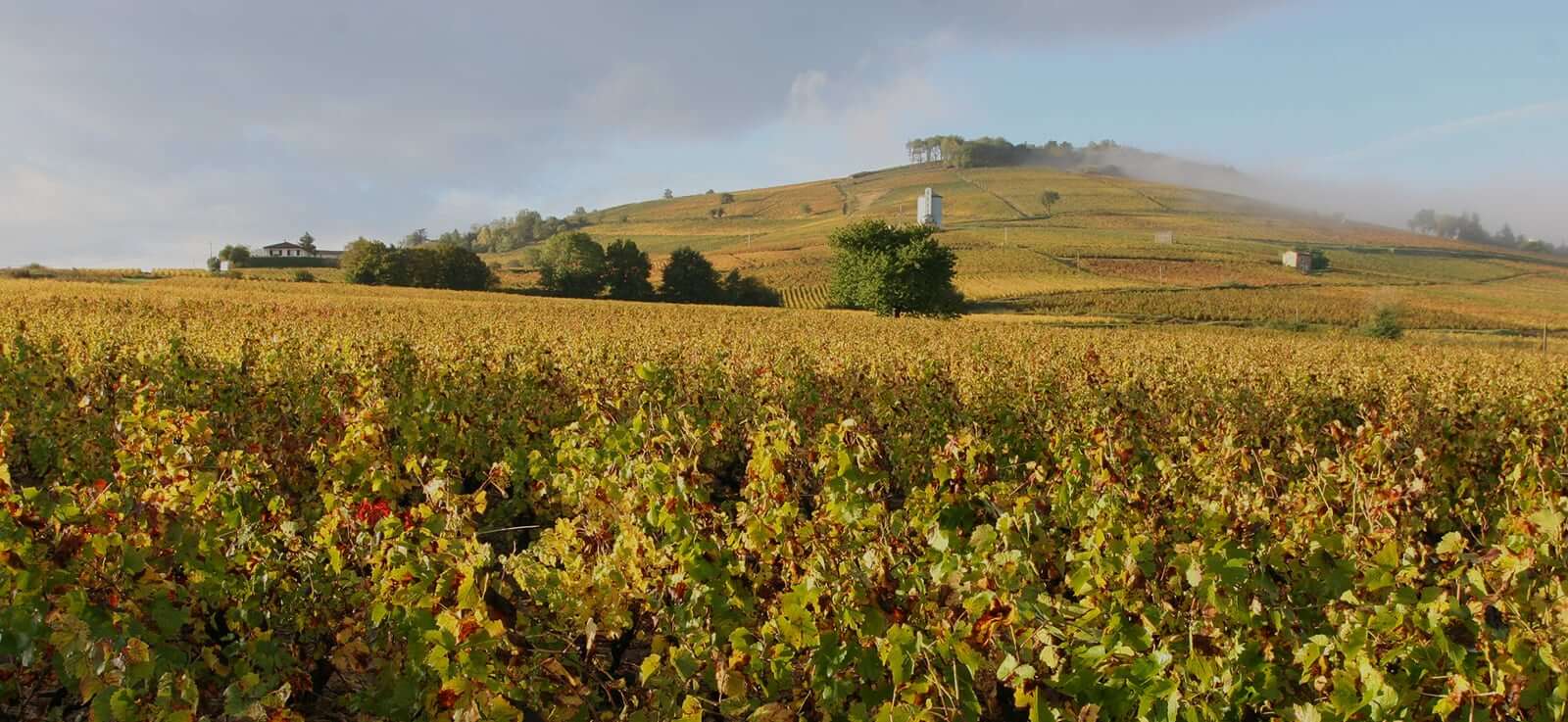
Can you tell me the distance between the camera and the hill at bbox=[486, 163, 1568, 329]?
76062mm

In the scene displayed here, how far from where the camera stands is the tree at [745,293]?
75562 mm

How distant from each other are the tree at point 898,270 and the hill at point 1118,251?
12.2 meters

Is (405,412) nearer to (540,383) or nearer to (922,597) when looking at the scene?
(540,383)

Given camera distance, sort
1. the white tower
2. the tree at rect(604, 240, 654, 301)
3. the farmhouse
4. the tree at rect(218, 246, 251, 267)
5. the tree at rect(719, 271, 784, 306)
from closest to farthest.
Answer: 1. the tree at rect(604, 240, 654, 301)
2. the tree at rect(719, 271, 784, 306)
3. the tree at rect(218, 246, 251, 267)
4. the farmhouse
5. the white tower

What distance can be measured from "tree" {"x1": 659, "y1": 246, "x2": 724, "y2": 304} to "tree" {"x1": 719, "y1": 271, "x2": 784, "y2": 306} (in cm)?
115

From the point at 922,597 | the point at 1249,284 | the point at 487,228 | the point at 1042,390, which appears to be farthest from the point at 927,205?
the point at 922,597

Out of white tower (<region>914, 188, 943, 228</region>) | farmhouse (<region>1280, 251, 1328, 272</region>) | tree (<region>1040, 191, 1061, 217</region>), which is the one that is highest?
tree (<region>1040, 191, 1061, 217</region>)

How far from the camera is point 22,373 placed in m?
9.71

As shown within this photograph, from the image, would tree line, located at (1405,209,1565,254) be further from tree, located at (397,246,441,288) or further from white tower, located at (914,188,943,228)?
tree, located at (397,246,441,288)

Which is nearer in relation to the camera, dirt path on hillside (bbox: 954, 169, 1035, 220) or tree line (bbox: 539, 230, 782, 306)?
tree line (bbox: 539, 230, 782, 306)

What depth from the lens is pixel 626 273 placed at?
245 ft

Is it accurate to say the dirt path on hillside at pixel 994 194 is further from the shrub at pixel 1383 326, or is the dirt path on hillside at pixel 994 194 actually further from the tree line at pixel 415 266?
the tree line at pixel 415 266

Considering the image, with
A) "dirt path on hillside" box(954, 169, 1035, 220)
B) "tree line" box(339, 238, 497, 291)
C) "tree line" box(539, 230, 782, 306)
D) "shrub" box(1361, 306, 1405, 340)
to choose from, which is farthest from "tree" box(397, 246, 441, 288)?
"dirt path on hillside" box(954, 169, 1035, 220)

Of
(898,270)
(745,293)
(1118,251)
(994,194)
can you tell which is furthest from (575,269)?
(994,194)
